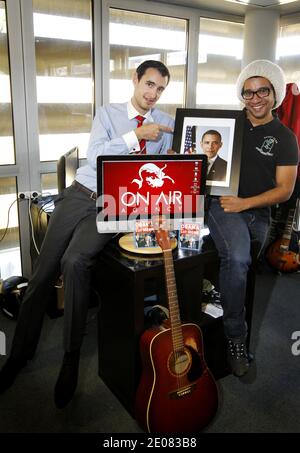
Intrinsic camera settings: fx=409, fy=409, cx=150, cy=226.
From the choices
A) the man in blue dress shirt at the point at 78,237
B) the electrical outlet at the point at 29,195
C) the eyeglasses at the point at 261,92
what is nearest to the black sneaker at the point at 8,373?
the man in blue dress shirt at the point at 78,237

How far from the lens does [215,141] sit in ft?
6.64

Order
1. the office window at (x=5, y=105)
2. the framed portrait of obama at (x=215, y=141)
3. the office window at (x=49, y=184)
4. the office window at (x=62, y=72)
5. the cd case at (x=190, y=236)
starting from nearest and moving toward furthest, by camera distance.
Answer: the cd case at (x=190, y=236) → the framed portrait of obama at (x=215, y=141) → the office window at (x=5, y=105) → the office window at (x=62, y=72) → the office window at (x=49, y=184)

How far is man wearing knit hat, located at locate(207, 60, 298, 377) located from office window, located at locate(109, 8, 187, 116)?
130 centimetres

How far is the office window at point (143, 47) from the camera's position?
10.5 feet

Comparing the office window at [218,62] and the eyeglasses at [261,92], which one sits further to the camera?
the office window at [218,62]

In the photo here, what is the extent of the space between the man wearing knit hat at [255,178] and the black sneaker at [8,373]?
1.06m

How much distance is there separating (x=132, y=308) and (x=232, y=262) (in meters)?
0.51

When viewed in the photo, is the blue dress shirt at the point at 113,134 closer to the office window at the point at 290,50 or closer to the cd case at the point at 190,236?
the cd case at the point at 190,236

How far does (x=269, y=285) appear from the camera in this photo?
10.8 ft

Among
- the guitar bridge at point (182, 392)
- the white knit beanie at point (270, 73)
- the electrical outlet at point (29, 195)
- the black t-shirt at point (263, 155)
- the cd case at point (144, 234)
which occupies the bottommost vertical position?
the guitar bridge at point (182, 392)

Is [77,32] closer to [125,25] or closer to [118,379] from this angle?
[125,25]

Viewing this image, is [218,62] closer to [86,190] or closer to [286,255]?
[286,255]

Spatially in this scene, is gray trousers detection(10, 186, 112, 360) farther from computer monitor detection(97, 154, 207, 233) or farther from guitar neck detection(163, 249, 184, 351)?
guitar neck detection(163, 249, 184, 351)

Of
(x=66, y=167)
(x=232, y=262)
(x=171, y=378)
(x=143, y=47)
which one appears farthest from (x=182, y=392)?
(x=143, y=47)
